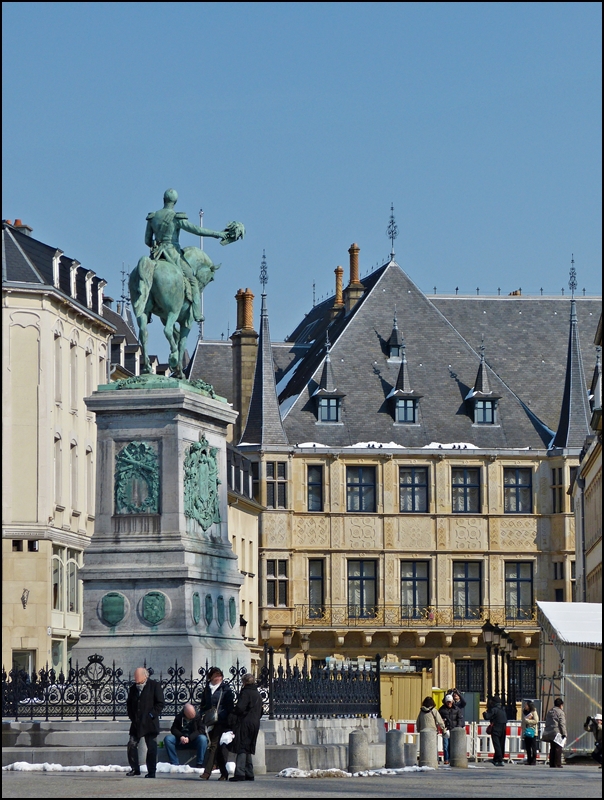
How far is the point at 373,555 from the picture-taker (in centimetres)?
7575

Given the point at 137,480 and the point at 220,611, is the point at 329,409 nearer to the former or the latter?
the point at 220,611

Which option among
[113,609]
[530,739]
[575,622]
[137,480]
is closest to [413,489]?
[575,622]

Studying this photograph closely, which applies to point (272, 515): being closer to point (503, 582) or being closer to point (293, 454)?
point (293, 454)

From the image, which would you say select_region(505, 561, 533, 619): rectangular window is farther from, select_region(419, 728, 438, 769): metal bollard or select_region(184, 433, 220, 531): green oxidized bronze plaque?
select_region(184, 433, 220, 531): green oxidized bronze plaque

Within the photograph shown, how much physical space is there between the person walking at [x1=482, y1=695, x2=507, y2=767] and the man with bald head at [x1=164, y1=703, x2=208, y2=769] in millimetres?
11436

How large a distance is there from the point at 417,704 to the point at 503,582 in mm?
15508

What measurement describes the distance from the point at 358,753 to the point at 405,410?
50.2 m

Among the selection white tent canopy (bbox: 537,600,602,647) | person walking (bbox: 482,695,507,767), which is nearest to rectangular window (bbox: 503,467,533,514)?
white tent canopy (bbox: 537,600,602,647)

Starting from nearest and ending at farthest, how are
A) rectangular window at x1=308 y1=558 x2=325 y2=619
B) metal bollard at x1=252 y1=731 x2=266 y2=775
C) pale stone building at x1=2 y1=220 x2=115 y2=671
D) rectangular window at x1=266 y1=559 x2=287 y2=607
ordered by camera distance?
metal bollard at x1=252 y1=731 x2=266 y2=775 → pale stone building at x1=2 y1=220 x2=115 y2=671 → rectangular window at x1=266 y1=559 x2=287 y2=607 → rectangular window at x1=308 y1=558 x2=325 y2=619

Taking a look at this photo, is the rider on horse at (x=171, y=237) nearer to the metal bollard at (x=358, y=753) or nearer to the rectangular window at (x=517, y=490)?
the metal bollard at (x=358, y=753)

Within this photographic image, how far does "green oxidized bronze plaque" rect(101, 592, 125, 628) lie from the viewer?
2700 centimetres

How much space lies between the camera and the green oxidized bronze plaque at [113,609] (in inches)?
1063

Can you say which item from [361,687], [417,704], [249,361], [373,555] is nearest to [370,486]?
[373,555]

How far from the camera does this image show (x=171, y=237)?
1142 inches
